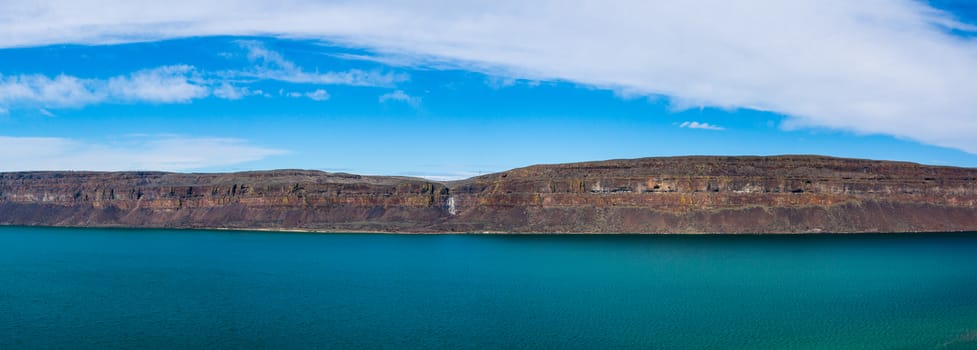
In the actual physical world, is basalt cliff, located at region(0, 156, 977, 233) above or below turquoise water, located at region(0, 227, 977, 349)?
above

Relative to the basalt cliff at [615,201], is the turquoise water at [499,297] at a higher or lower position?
lower

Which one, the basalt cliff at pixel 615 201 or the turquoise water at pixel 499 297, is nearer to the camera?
the turquoise water at pixel 499 297

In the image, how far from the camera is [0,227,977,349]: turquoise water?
32594 mm

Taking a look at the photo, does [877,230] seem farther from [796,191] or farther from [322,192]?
[322,192]

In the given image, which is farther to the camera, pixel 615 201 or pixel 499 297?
pixel 615 201

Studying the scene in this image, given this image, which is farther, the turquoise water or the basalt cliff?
the basalt cliff

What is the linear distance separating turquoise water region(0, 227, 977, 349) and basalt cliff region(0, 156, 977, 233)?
62.7 feet

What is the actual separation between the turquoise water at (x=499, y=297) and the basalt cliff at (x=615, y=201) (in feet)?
62.7

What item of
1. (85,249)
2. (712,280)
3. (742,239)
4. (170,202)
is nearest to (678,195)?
(742,239)

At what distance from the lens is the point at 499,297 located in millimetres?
43375

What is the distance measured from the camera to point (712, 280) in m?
50.0

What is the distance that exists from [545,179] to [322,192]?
41.4 m

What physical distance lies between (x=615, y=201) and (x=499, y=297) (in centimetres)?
6158

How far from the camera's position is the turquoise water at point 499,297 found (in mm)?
32594
